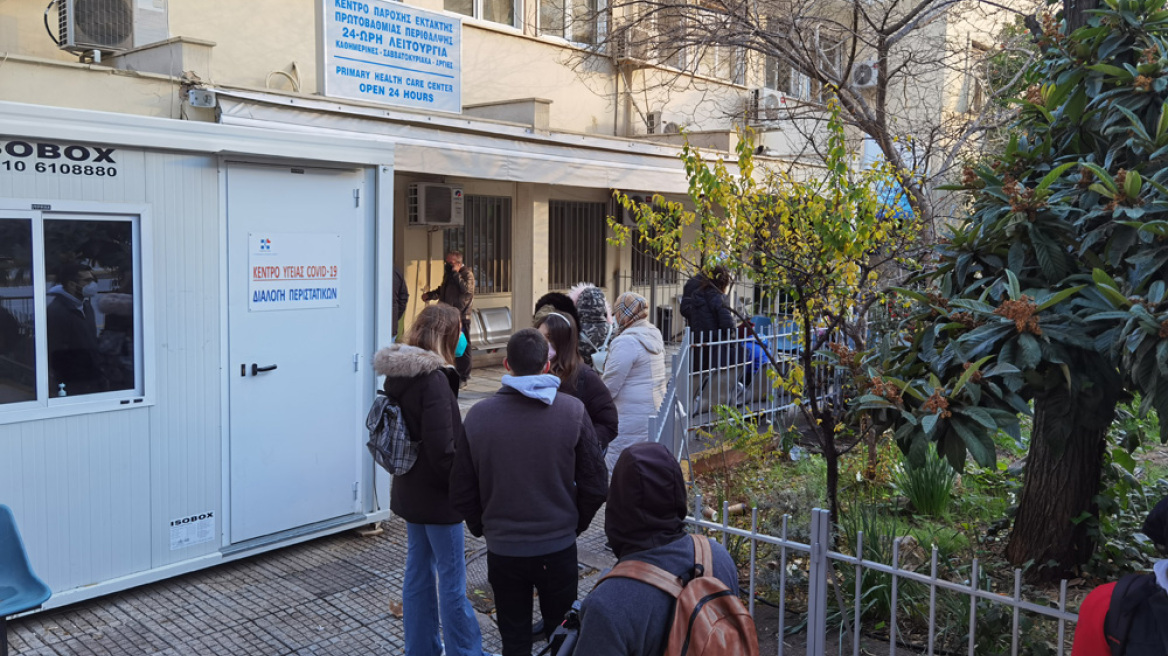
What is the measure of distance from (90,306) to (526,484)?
286 cm

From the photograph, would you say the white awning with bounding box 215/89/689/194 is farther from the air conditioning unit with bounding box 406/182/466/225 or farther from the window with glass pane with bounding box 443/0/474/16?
the window with glass pane with bounding box 443/0/474/16

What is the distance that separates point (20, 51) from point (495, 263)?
6.60 m

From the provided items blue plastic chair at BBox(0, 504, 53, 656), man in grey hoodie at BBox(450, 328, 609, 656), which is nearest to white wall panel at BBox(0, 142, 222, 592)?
blue plastic chair at BBox(0, 504, 53, 656)

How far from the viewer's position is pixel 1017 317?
108 inches

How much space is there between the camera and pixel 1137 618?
2420 mm

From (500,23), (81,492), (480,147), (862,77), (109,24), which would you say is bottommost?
(81,492)

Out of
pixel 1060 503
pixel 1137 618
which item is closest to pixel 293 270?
pixel 1060 503

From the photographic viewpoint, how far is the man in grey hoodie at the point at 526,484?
3646 mm

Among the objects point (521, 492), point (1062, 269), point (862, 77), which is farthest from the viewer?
point (862, 77)

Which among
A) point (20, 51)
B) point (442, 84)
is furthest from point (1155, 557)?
point (20, 51)

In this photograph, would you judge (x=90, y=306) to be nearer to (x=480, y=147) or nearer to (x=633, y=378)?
(x=633, y=378)

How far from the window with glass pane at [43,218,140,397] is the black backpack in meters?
4.76

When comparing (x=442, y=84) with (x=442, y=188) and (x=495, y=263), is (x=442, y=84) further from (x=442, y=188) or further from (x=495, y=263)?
(x=495, y=263)

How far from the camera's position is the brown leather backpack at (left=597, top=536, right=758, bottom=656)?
2359mm
